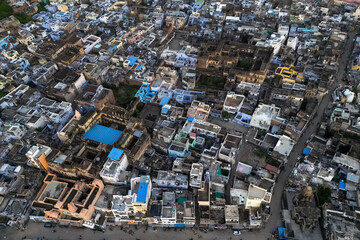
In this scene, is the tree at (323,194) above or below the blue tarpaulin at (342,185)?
below

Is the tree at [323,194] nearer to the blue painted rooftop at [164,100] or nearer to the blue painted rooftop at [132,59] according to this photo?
the blue painted rooftop at [164,100]

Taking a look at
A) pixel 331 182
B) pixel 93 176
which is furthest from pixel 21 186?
pixel 331 182

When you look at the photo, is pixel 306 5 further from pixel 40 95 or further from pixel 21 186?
pixel 21 186

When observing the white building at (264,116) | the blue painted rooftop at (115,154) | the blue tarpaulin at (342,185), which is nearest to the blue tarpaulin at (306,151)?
the blue tarpaulin at (342,185)

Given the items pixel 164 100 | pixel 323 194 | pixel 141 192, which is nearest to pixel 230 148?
pixel 323 194

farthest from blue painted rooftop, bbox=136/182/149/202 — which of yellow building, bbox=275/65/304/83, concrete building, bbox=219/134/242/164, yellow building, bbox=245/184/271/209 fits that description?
yellow building, bbox=275/65/304/83

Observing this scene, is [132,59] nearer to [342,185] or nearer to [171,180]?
[171,180]
